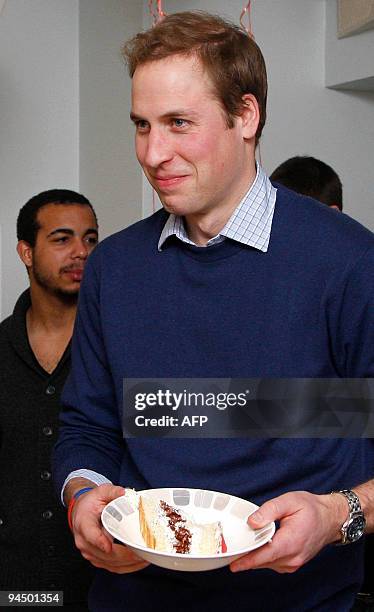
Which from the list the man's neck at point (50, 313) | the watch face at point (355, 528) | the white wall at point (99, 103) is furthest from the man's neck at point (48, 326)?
the watch face at point (355, 528)

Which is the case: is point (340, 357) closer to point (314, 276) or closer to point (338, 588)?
point (314, 276)

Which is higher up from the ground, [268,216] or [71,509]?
[268,216]

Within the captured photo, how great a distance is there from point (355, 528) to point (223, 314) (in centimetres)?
31

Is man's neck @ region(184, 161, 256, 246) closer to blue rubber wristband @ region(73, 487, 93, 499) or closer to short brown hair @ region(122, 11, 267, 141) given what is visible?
short brown hair @ region(122, 11, 267, 141)

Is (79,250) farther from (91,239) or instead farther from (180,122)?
(180,122)

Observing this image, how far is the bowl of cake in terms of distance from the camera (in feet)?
3.48

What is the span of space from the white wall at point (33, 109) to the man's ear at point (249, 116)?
2206 millimetres

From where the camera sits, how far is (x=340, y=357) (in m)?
1.16

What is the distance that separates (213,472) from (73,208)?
143cm

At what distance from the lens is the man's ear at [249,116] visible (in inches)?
47.5

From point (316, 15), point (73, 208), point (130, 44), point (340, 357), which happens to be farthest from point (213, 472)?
point (316, 15)

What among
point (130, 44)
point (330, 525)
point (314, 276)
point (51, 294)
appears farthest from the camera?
point (51, 294)

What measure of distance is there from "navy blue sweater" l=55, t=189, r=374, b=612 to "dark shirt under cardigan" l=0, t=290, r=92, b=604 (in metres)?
0.78

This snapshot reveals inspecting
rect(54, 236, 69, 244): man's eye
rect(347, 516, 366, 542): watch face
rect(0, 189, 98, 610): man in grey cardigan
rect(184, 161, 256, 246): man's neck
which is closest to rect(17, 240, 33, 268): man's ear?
rect(54, 236, 69, 244): man's eye
